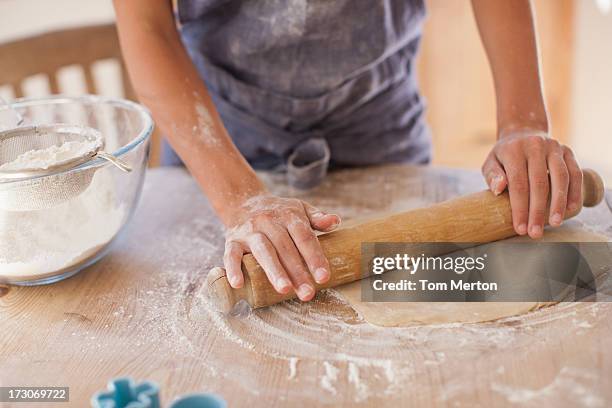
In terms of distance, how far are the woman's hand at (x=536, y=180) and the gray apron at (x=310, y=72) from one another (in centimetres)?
40

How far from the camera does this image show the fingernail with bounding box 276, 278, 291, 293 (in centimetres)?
98

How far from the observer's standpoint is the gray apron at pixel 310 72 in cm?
137

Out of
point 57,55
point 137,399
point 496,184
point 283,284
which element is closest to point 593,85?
point 496,184

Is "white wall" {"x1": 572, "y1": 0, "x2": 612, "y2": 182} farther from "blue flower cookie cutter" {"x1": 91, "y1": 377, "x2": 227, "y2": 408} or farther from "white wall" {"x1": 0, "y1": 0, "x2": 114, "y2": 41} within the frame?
"blue flower cookie cutter" {"x1": 91, "y1": 377, "x2": 227, "y2": 408}

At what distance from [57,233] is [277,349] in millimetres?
416

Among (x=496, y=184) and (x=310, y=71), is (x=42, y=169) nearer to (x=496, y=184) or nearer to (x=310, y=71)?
(x=310, y=71)

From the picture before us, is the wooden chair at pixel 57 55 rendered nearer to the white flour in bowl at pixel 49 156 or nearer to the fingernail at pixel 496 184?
the white flour in bowl at pixel 49 156

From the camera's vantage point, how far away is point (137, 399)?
0.73 metres

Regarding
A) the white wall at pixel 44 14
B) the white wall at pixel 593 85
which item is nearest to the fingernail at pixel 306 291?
the white wall at pixel 44 14

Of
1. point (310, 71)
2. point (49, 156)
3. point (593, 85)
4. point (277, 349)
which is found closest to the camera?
A: point (277, 349)

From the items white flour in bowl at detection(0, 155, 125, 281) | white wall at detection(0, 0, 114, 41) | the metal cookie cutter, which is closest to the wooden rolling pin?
white flour in bowl at detection(0, 155, 125, 281)

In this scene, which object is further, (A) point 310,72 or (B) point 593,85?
(B) point 593,85

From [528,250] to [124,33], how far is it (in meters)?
0.83

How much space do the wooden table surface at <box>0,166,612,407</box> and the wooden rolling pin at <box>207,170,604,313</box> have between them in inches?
1.5
